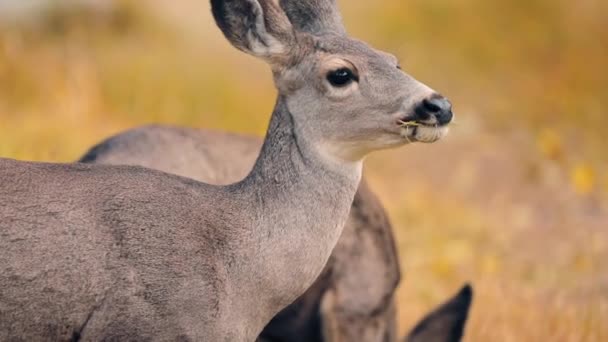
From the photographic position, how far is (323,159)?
638 cm

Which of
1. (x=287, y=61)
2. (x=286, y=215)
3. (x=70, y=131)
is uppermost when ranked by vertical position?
(x=287, y=61)

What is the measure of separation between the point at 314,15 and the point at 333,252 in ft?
4.98

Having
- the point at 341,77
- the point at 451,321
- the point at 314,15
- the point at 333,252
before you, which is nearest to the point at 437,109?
the point at 341,77

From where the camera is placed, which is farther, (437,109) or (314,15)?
(314,15)

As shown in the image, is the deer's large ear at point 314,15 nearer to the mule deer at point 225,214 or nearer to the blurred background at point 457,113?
the mule deer at point 225,214

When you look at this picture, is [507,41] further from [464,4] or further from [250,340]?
[250,340]

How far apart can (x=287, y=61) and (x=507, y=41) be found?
12.2 meters

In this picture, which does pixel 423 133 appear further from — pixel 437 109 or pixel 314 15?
pixel 314 15

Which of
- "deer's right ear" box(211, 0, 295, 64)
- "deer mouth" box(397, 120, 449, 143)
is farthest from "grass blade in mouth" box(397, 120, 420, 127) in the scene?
"deer's right ear" box(211, 0, 295, 64)

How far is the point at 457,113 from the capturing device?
56.0 ft

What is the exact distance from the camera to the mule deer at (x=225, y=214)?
5.55 m

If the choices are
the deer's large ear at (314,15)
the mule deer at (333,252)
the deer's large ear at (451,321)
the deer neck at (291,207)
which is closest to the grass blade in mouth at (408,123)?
the deer neck at (291,207)

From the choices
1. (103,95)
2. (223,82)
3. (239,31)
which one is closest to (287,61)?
(239,31)

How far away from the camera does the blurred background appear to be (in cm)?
1130
